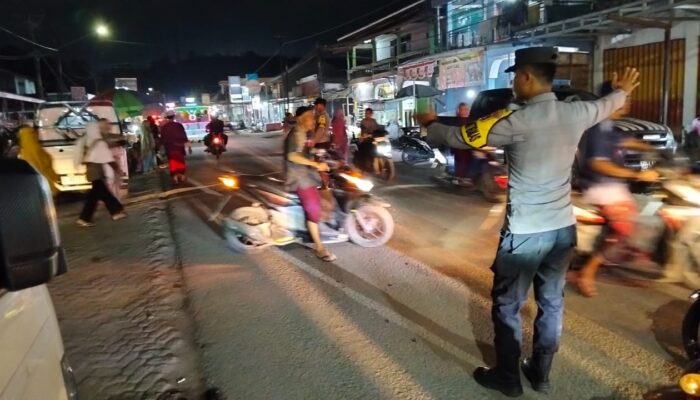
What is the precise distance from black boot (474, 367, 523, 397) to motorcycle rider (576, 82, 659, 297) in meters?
2.02

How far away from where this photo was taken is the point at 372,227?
719 cm

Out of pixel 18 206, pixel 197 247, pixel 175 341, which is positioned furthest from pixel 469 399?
pixel 197 247

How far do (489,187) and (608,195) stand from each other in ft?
16.6

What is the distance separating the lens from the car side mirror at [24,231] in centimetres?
159

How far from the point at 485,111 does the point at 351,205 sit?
5604 millimetres

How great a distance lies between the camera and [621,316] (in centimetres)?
466

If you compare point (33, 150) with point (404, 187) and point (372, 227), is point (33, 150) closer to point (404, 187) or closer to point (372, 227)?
point (404, 187)

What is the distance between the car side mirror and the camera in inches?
62.7

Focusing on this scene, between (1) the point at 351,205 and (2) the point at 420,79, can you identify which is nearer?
(1) the point at 351,205

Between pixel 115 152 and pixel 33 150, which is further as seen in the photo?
pixel 115 152

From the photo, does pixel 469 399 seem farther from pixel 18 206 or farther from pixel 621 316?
pixel 18 206

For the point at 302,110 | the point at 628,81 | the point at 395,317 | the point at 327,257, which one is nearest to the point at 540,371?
the point at 395,317

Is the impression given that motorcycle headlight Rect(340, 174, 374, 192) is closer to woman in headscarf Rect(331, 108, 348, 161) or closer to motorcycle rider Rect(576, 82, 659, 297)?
motorcycle rider Rect(576, 82, 659, 297)

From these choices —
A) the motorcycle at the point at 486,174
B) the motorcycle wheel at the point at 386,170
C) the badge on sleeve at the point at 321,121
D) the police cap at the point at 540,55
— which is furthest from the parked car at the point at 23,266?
the motorcycle wheel at the point at 386,170
